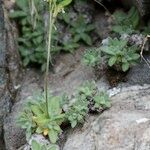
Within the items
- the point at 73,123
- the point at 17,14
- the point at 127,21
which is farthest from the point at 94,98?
the point at 17,14

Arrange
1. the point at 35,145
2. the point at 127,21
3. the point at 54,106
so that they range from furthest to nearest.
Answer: the point at 127,21 < the point at 54,106 < the point at 35,145

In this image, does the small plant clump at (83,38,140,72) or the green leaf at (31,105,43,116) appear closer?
the green leaf at (31,105,43,116)

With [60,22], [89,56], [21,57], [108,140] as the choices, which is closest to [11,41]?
[21,57]

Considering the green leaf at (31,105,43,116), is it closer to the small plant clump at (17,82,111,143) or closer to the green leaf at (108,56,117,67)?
the small plant clump at (17,82,111,143)

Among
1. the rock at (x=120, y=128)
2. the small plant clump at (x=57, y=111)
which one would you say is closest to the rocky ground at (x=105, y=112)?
the rock at (x=120, y=128)

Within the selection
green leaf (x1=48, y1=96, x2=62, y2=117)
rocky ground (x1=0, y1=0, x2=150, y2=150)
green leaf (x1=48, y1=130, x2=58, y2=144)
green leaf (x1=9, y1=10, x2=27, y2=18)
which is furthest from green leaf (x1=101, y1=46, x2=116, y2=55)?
green leaf (x1=9, y1=10, x2=27, y2=18)

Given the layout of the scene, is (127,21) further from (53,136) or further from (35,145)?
(35,145)
